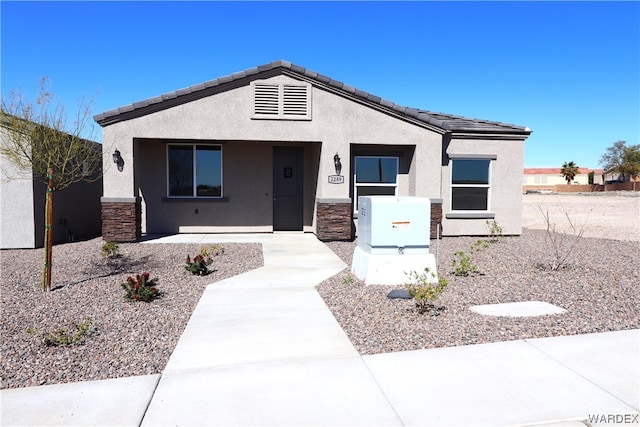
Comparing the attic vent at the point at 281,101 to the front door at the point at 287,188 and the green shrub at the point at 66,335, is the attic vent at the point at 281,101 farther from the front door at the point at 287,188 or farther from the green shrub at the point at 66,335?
the green shrub at the point at 66,335

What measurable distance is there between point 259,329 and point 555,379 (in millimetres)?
3176

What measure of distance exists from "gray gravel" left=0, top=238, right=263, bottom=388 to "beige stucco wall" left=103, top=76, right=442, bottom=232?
3.18 metres

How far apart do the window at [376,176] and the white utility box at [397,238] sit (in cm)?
631

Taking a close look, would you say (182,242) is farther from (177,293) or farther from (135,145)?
(177,293)

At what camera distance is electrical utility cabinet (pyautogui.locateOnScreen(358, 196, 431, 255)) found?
26.0 ft

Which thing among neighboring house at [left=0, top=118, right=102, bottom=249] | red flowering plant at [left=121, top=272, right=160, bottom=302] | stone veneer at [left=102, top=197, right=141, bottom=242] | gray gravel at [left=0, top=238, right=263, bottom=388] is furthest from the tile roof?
red flowering plant at [left=121, top=272, right=160, bottom=302]

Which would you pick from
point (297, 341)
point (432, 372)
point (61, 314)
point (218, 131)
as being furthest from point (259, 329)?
point (218, 131)

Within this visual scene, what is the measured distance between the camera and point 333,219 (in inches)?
521

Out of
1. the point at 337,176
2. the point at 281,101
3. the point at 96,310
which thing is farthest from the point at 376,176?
the point at 96,310

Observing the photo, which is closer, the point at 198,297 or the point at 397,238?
the point at 198,297

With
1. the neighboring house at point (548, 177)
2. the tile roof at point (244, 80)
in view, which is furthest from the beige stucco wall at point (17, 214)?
the neighboring house at point (548, 177)

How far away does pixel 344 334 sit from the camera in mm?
5207

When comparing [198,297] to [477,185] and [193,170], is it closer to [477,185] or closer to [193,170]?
[193,170]

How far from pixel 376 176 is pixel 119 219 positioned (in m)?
7.79
